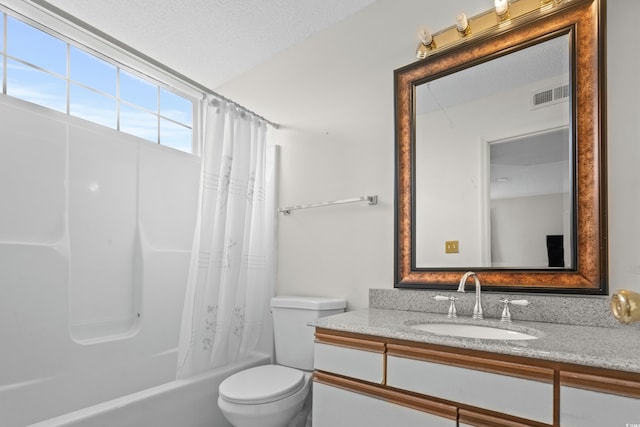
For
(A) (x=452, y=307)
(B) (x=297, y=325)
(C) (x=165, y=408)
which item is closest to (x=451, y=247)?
(A) (x=452, y=307)

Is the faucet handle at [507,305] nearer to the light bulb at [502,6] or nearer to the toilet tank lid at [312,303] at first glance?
the toilet tank lid at [312,303]

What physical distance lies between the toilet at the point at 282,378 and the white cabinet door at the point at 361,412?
0.77 feet

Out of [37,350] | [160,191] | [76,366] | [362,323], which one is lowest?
[76,366]

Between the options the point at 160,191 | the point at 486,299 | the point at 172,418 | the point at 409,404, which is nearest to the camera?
the point at 409,404

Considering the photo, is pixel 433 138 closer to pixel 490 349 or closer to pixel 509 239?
pixel 509 239

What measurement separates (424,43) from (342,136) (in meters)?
0.68

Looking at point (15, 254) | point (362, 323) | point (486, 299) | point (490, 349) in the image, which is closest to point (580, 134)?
point (486, 299)

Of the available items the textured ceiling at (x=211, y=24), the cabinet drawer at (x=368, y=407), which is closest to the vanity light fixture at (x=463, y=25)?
the textured ceiling at (x=211, y=24)

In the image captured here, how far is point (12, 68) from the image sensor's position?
1831mm

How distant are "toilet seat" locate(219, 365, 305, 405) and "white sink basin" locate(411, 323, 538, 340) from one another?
68cm

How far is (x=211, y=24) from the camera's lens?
2.18 meters

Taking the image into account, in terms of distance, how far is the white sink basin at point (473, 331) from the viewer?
135 centimetres

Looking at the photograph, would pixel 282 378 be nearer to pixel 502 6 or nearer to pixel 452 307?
pixel 452 307

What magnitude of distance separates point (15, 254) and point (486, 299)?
7.34ft
